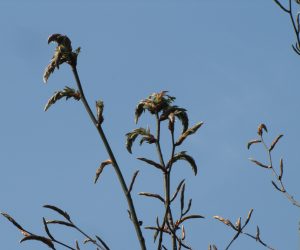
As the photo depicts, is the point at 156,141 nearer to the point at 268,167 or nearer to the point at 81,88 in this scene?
the point at 81,88

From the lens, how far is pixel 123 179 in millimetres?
3289

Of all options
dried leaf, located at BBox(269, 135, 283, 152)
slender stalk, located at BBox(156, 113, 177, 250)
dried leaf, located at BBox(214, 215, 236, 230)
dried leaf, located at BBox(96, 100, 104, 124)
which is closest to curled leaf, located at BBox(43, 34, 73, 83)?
dried leaf, located at BBox(96, 100, 104, 124)

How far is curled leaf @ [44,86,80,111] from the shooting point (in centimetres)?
363

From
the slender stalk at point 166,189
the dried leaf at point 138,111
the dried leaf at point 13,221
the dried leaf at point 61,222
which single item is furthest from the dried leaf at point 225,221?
the dried leaf at point 13,221

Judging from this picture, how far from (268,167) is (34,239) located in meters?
3.10

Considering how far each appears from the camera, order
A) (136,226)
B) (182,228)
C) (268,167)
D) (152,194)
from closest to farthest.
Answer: (136,226)
(152,194)
(182,228)
(268,167)

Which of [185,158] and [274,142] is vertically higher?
[274,142]

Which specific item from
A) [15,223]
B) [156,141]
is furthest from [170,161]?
[15,223]

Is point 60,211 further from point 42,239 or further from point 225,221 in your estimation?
point 225,221

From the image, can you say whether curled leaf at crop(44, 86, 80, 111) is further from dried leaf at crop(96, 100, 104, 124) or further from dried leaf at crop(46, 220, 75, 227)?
dried leaf at crop(46, 220, 75, 227)

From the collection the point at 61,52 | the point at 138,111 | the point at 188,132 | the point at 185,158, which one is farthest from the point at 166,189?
the point at 61,52

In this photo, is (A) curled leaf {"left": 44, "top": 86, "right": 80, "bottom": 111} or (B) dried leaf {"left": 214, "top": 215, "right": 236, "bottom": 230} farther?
(B) dried leaf {"left": 214, "top": 215, "right": 236, "bottom": 230}

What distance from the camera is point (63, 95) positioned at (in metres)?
3.69

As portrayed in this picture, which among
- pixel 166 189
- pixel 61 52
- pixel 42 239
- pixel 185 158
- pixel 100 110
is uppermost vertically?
pixel 61 52
